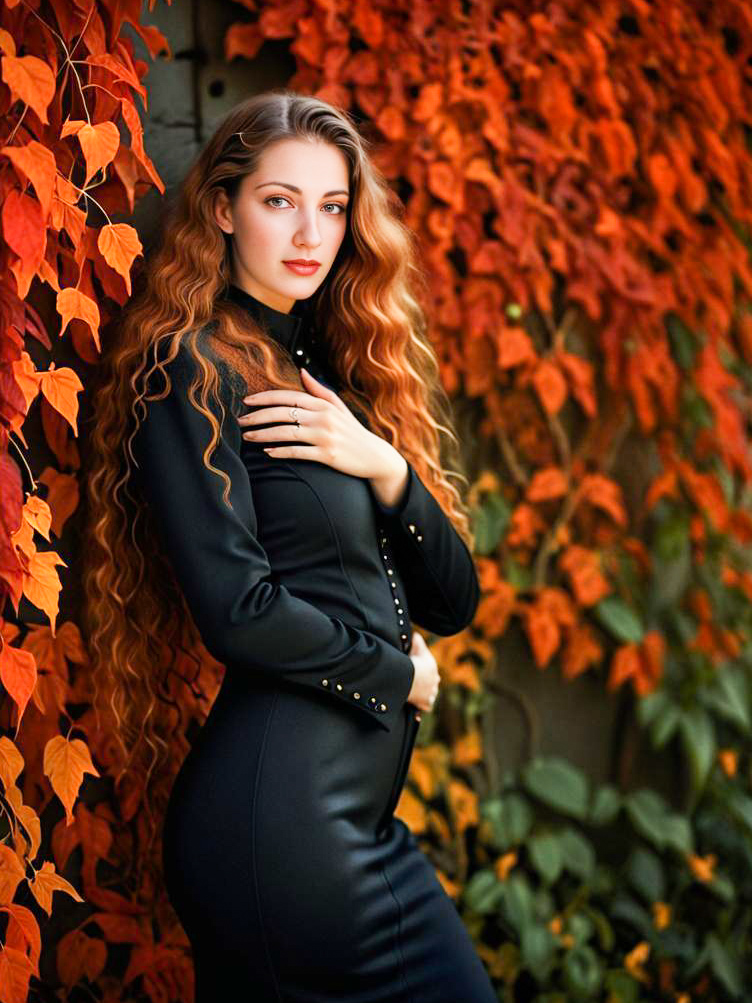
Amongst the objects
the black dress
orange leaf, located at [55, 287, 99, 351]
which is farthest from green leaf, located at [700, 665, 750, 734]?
orange leaf, located at [55, 287, 99, 351]

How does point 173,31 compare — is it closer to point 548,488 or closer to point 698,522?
point 548,488

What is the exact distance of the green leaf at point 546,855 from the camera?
243cm

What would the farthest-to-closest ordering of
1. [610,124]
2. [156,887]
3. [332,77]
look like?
[610,124] → [332,77] → [156,887]

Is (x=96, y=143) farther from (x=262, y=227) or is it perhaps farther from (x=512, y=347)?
(x=512, y=347)

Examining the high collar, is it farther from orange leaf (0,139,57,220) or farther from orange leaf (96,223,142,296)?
orange leaf (0,139,57,220)

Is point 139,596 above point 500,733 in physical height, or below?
above

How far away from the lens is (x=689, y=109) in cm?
258

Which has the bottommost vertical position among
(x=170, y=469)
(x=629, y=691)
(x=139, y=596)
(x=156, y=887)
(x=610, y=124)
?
(x=156, y=887)

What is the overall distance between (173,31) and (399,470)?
992 millimetres

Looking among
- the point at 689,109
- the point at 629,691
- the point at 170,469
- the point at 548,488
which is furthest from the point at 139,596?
the point at 689,109

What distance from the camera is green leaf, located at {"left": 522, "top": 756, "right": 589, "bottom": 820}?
98.3 inches

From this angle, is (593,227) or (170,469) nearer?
(170,469)

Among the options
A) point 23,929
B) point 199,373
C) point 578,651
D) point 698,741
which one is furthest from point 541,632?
point 23,929

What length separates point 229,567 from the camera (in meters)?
1.46
